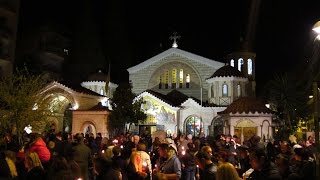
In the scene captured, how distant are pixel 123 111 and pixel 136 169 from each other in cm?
2682

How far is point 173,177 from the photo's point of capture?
897 cm

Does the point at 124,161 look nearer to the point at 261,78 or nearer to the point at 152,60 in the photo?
the point at 152,60

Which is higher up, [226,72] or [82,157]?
[226,72]

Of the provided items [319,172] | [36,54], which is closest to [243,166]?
[319,172]

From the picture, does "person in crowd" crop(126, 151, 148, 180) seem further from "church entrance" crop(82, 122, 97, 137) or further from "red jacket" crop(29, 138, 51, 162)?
"church entrance" crop(82, 122, 97, 137)

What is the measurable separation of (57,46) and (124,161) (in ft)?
137

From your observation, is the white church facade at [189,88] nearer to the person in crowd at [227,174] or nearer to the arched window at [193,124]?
the arched window at [193,124]

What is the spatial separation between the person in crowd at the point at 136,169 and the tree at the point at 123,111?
25.7m

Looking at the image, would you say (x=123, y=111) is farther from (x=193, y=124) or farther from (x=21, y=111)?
(x=21, y=111)

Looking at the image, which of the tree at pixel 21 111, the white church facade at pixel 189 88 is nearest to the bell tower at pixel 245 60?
the white church facade at pixel 189 88

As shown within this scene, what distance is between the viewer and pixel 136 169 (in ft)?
31.6

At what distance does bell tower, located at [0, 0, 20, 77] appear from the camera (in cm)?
→ 3647

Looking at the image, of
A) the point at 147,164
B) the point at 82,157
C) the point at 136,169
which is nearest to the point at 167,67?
the point at 82,157

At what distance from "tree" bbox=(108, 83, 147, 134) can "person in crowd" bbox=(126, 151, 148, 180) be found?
25.7 meters
